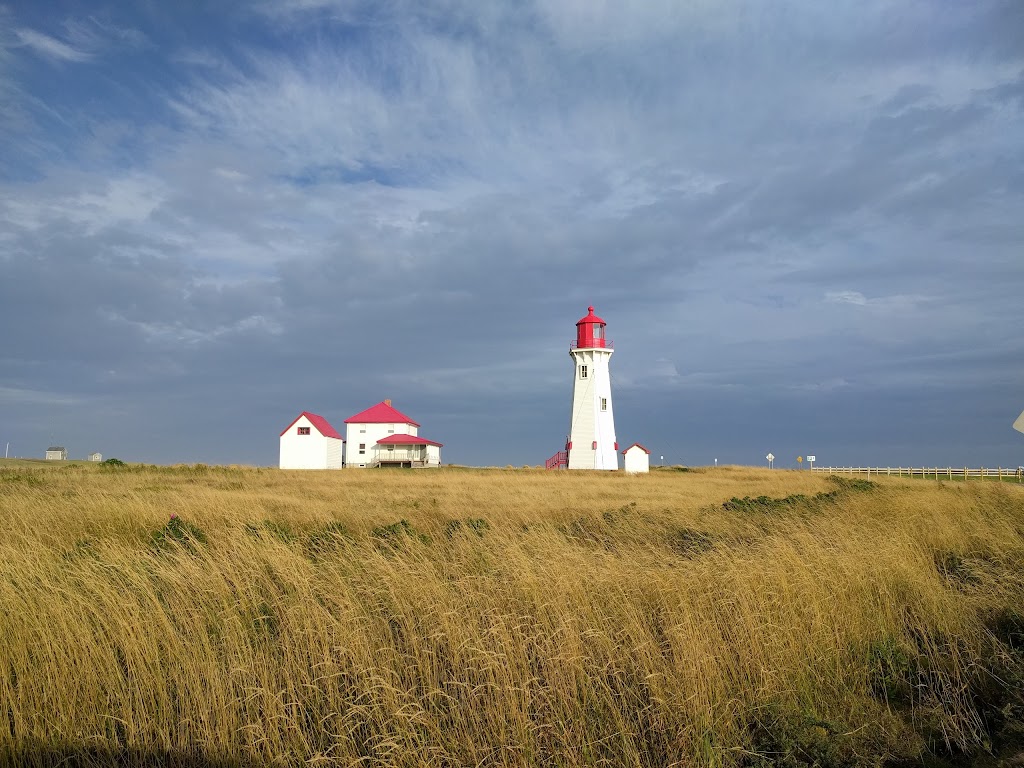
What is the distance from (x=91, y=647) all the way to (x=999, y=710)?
23.9ft

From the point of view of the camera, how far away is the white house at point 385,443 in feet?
208

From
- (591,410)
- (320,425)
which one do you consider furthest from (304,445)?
(591,410)

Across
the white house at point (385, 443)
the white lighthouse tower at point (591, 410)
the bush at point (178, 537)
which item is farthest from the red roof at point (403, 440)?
the bush at point (178, 537)

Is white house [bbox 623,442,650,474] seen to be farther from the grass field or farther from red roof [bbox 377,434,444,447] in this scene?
the grass field

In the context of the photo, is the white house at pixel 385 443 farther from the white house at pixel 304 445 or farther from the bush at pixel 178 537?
the bush at pixel 178 537

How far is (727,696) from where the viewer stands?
17.3 ft

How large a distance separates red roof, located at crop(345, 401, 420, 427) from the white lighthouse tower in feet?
67.9

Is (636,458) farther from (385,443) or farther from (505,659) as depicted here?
(505,659)

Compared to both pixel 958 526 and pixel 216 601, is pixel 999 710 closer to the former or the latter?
pixel 216 601

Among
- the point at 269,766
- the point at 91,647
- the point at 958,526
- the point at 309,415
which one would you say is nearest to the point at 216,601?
the point at 91,647

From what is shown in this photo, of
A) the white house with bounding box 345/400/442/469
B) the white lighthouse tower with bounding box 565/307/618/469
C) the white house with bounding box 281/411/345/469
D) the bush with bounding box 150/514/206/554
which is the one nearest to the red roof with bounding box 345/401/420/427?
the white house with bounding box 345/400/442/469

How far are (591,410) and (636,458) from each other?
294 inches

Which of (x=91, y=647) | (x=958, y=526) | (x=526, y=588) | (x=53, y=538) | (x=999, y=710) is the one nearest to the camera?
(x=999, y=710)

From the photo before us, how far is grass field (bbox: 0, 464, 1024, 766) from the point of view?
15.5ft
